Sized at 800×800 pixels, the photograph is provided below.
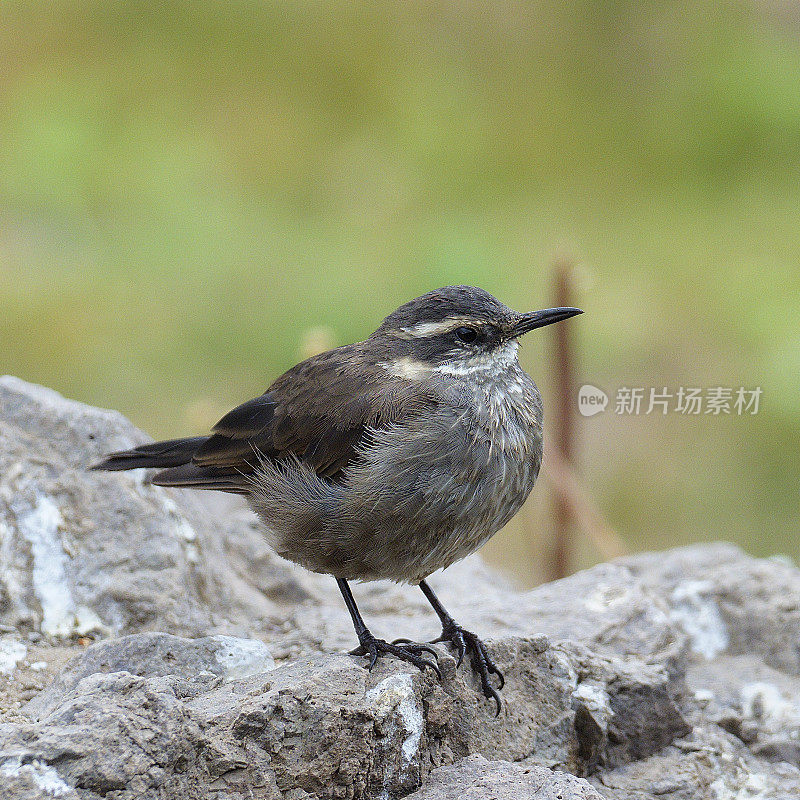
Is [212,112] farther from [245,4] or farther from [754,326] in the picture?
[754,326]

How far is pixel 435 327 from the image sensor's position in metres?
4.05

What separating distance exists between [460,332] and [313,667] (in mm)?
1373

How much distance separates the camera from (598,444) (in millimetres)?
7980

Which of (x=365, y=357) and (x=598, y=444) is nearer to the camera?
(x=365, y=357)

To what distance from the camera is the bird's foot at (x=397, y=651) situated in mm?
3526

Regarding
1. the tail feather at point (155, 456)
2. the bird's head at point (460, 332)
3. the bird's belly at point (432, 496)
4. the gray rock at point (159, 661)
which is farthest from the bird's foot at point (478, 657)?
the tail feather at point (155, 456)

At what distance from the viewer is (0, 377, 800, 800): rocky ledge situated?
112 inches

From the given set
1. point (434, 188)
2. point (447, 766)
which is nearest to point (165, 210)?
point (434, 188)

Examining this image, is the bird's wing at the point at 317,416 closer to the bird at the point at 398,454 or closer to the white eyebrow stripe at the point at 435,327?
the bird at the point at 398,454

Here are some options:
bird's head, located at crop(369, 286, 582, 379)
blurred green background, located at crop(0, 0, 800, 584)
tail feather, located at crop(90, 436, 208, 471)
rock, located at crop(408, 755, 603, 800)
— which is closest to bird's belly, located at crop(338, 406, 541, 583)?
bird's head, located at crop(369, 286, 582, 379)

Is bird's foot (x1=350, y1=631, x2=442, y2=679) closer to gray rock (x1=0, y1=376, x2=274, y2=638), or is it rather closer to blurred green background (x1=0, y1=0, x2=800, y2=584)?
gray rock (x1=0, y1=376, x2=274, y2=638)

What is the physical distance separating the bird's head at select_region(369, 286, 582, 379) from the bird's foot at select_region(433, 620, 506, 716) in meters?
0.93

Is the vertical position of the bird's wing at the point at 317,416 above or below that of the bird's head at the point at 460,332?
below

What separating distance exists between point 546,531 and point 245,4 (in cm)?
784
